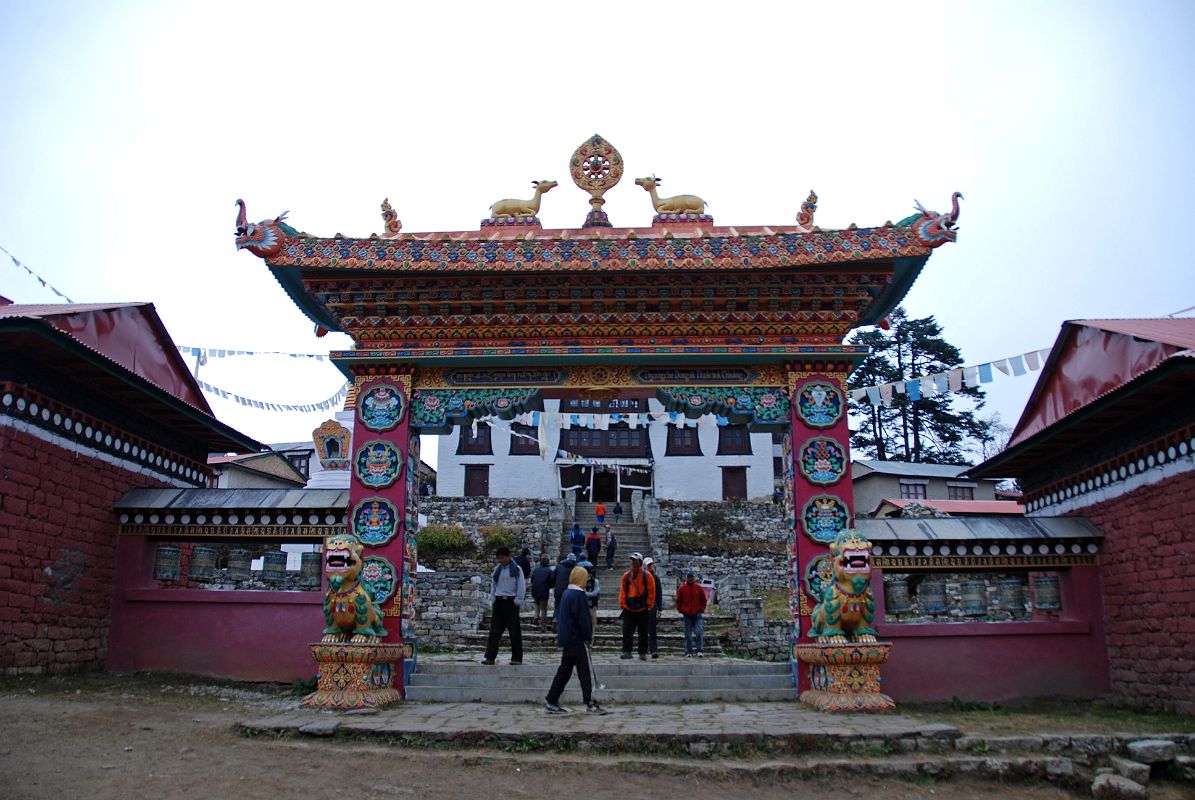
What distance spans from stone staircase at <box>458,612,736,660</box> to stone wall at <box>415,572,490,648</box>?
0.83 ft

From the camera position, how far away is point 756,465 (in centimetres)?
4338

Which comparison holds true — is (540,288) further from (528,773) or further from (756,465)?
(756,465)

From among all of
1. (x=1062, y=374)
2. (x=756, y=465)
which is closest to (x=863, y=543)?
(x=1062, y=374)

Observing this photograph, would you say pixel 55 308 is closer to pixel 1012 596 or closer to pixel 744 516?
pixel 1012 596

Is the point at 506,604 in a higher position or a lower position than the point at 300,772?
higher

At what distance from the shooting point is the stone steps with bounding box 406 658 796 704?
960 cm

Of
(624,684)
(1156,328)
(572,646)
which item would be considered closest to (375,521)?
(572,646)

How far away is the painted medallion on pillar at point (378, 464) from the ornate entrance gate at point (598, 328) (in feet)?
0.05

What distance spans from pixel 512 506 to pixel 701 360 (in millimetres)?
25787

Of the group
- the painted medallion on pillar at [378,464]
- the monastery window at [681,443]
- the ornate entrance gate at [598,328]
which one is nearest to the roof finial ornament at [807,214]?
the ornate entrance gate at [598,328]

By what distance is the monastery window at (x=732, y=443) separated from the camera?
43469 millimetres

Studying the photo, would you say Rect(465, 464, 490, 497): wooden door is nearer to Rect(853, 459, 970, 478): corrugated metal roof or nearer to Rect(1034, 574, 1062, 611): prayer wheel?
Rect(853, 459, 970, 478): corrugated metal roof

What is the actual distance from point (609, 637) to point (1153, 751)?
11.1 meters

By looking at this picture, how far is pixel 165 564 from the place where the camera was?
1225 cm
